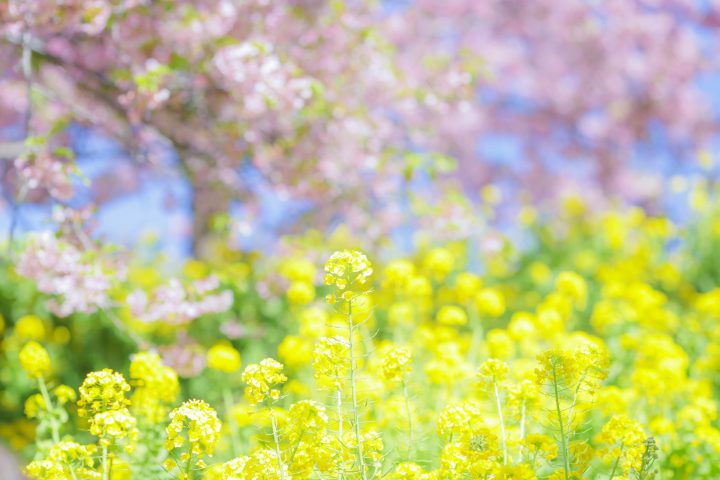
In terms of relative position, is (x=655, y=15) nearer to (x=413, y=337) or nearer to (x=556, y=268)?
(x=556, y=268)

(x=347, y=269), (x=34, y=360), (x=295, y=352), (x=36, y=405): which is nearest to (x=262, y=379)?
(x=347, y=269)

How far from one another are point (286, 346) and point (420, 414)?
2.27ft

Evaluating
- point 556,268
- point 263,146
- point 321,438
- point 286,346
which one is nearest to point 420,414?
point 286,346

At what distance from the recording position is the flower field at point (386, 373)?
2.17 metres

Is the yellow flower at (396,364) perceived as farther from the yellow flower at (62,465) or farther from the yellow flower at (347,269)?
the yellow flower at (62,465)

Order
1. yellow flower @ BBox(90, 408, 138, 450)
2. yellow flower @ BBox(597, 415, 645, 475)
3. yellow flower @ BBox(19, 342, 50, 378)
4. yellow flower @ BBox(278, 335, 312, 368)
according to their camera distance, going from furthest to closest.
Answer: yellow flower @ BBox(278, 335, 312, 368), yellow flower @ BBox(19, 342, 50, 378), yellow flower @ BBox(597, 415, 645, 475), yellow flower @ BBox(90, 408, 138, 450)

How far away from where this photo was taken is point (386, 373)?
234cm

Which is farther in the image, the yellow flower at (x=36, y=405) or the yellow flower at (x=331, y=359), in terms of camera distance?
the yellow flower at (x=36, y=405)

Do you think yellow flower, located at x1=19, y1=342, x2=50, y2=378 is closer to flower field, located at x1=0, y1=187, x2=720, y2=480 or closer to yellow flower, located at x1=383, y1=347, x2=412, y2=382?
flower field, located at x1=0, y1=187, x2=720, y2=480

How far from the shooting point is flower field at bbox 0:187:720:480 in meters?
2.17

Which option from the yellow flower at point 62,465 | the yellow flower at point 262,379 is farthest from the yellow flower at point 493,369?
the yellow flower at point 62,465

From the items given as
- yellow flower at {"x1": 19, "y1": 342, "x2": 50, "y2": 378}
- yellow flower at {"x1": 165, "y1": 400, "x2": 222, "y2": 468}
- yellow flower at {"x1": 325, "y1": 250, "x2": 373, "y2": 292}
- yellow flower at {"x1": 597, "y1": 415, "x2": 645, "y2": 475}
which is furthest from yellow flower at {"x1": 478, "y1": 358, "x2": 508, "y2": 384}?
yellow flower at {"x1": 19, "y1": 342, "x2": 50, "y2": 378}

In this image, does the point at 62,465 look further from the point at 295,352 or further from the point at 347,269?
the point at 295,352

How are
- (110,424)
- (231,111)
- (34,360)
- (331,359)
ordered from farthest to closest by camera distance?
(231,111)
(34,360)
(331,359)
(110,424)
